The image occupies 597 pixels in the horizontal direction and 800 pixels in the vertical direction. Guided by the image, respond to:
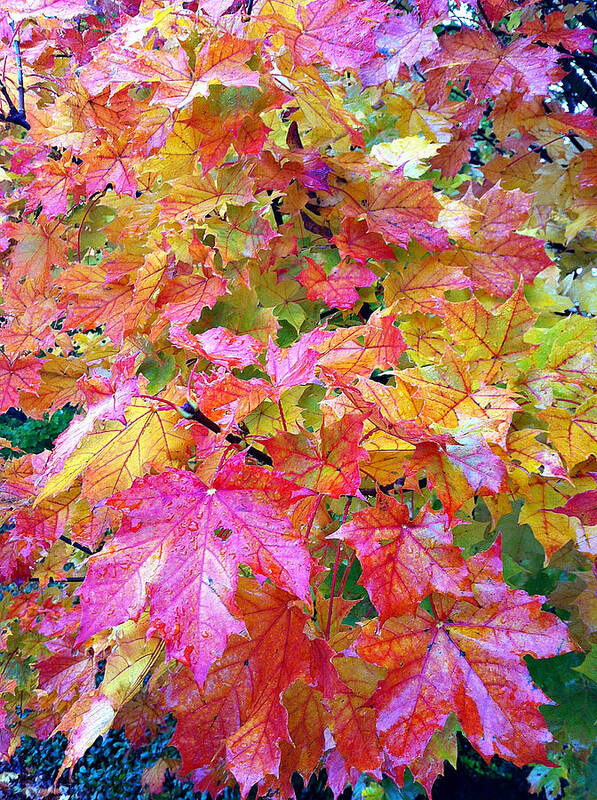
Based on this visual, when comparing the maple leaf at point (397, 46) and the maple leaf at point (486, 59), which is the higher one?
the maple leaf at point (397, 46)

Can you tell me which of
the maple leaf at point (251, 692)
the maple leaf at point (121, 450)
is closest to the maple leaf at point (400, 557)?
the maple leaf at point (251, 692)

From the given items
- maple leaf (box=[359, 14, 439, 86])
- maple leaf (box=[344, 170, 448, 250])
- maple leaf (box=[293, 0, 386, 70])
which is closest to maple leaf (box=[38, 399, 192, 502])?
maple leaf (box=[344, 170, 448, 250])

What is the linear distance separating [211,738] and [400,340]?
26.9 inches

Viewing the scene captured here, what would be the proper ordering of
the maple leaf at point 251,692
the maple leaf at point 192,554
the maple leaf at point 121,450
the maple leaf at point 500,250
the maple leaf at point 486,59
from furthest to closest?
the maple leaf at point 486,59 → the maple leaf at point 500,250 → the maple leaf at point 121,450 → the maple leaf at point 251,692 → the maple leaf at point 192,554

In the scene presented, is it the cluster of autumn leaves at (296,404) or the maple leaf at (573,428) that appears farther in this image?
the maple leaf at (573,428)

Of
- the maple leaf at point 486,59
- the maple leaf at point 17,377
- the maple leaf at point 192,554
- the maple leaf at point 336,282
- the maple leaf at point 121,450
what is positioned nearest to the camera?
the maple leaf at point 192,554

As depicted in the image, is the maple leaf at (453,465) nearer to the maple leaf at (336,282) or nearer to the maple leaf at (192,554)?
the maple leaf at (192,554)

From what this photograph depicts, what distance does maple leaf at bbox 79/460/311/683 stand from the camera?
2.26ft

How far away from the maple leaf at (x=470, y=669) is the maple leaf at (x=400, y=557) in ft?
0.30

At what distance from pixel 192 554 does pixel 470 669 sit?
17.5 inches

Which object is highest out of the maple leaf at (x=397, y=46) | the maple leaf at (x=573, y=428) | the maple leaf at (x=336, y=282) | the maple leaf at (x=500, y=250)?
the maple leaf at (x=397, y=46)

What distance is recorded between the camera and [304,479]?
827mm

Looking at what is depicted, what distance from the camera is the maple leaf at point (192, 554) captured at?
27.2 inches

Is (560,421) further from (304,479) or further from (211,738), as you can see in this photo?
(211,738)
